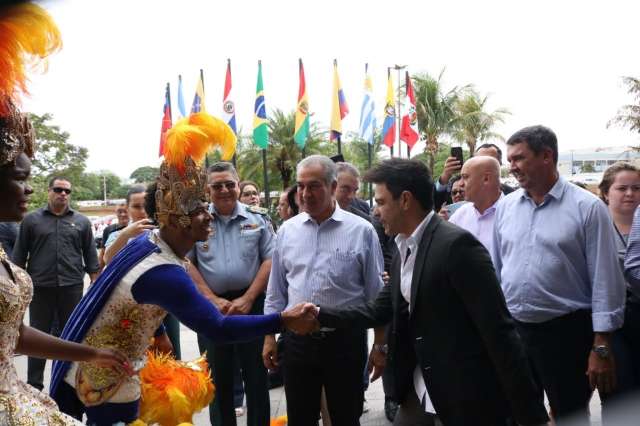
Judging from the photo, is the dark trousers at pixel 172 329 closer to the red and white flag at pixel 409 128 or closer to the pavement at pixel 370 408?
the pavement at pixel 370 408

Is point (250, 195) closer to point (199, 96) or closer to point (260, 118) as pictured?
point (260, 118)

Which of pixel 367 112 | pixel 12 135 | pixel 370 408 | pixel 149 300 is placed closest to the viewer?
pixel 12 135

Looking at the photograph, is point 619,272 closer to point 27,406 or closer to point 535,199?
point 535,199

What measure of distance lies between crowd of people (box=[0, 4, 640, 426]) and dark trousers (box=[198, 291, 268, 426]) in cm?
1

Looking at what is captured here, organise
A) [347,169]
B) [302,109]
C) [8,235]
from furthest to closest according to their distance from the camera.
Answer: [302,109] < [8,235] < [347,169]

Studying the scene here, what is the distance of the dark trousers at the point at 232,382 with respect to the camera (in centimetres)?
423

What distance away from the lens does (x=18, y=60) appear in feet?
5.73

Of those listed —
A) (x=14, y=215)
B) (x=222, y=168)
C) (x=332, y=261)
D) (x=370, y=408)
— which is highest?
(x=222, y=168)

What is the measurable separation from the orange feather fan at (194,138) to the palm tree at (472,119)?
32513 millimetres

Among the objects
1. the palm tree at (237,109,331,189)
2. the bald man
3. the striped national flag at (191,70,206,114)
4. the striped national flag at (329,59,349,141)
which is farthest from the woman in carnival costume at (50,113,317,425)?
the palm tree at (237,109,331,189)

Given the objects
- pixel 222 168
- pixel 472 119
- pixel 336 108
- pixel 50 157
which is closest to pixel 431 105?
pixel 472 119

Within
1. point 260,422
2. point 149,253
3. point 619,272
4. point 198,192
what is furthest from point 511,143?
point 260,422

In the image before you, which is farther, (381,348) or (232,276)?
(232,276)

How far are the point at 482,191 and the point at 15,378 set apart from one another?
10.6ft
